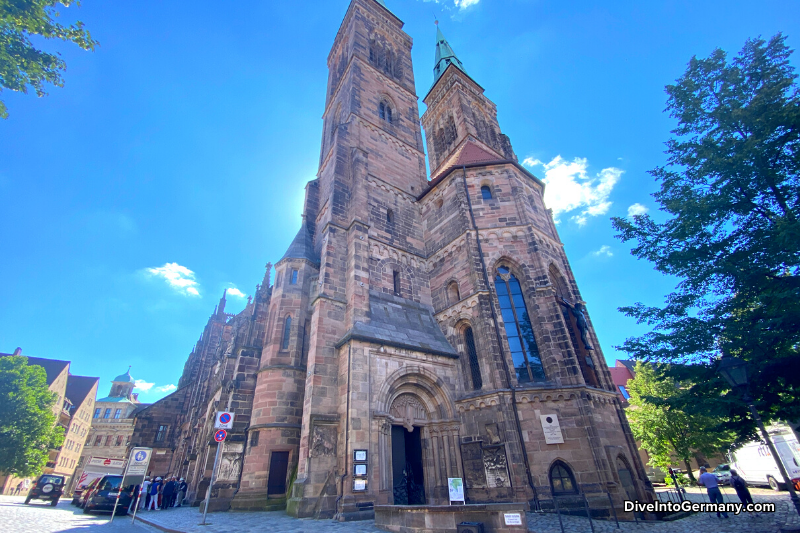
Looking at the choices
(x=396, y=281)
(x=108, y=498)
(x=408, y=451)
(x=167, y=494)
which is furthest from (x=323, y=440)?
(x=167, y=494)

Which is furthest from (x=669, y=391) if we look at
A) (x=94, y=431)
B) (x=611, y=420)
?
(x=94, y=431)

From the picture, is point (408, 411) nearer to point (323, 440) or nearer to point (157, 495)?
point (323, 440)

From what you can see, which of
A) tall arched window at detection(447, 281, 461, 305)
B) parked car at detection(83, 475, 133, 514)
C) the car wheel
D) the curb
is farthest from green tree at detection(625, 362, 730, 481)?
parked car at detection(83, 475, 133, 514)

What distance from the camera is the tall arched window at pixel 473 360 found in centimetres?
1382

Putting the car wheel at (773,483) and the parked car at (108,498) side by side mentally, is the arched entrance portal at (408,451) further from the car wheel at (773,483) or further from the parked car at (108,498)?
the car wheel at (773,483)

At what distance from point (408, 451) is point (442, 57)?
35.6 meters

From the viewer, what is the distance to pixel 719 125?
11.7 metres

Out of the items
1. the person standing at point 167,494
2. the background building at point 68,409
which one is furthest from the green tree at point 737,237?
the background building at point 68,409

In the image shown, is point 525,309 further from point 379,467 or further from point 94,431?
point 94,431

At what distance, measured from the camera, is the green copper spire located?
3400cm

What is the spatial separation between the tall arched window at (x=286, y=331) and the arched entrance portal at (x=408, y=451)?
5762mm

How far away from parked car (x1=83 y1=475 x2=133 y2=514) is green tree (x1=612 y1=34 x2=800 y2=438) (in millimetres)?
18910

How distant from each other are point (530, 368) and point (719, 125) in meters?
10.2

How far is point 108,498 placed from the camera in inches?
532
